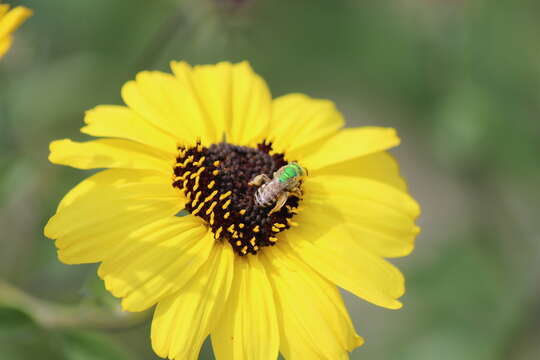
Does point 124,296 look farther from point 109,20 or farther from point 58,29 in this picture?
point 109,20

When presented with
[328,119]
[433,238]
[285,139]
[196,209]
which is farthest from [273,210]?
[433,238]

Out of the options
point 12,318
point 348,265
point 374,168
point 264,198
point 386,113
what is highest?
point 264,198

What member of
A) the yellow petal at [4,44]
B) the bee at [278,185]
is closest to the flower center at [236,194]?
the bee at [278,185]

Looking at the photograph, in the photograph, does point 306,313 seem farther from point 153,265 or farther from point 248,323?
point 153,265

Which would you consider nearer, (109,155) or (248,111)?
(109,155)

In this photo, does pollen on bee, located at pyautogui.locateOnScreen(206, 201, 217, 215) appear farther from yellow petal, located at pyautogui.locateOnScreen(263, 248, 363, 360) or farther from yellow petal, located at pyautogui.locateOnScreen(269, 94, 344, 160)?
yellow petal, located at pyautogui.locateOnScreen(269, 94, 344, 160)

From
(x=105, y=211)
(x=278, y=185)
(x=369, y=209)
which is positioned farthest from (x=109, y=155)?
(x=369, y=209)

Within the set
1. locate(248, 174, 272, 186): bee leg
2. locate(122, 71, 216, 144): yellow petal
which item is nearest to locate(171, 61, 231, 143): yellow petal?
locate(122, 71, 216, 144): yellow petal

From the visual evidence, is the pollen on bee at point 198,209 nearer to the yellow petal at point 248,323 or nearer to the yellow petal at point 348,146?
the yellow petal at point 248,323
